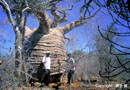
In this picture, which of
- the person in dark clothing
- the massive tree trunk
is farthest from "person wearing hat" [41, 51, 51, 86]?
the massive tree trunk

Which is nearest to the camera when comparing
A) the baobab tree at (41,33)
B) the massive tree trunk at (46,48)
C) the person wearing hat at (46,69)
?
the baobab tree at (41,33)

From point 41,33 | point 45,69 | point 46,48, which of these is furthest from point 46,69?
point 41,33

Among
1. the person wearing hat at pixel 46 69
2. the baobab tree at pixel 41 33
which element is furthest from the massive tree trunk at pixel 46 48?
the person wearing hat at pixel 46 69

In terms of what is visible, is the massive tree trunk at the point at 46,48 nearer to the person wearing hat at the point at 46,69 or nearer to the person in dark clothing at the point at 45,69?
the person in dark clothing at the point at 45,69

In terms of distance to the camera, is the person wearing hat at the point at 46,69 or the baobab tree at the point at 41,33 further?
the person wearing hat at the point at 46,69

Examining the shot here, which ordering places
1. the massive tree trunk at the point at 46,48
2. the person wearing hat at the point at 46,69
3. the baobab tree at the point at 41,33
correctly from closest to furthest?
1. the baobab tree at the point at 41,33
2. the person wearing hat at the point at 46,69
3. the massive tree trunk at the point at 46,48

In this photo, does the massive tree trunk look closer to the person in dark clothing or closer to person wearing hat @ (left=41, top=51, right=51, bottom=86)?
the person in dark clothing

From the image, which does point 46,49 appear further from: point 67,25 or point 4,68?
point 4,68

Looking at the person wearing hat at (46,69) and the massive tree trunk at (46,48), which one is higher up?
the massive tree trunk at (46,48)

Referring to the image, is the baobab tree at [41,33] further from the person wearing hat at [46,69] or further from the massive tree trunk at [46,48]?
the person wearing hat at [46,69]

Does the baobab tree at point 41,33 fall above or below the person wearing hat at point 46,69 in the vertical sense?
above

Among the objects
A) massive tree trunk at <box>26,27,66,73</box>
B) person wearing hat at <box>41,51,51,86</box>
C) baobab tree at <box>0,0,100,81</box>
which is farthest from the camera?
massive tree trunk at <box>26,27,66,73</box>

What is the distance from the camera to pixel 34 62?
4.35m

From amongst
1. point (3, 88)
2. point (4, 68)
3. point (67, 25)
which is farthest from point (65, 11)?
point (3, 88)
